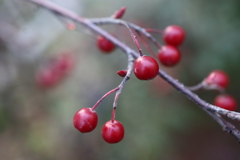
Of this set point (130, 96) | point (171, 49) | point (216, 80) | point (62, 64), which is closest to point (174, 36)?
point (171, 49)

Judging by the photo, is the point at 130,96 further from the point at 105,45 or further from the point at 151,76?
the point at 151,76

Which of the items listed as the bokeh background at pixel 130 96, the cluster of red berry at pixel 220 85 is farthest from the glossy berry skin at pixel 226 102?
the bokeh background at pixel 130 96

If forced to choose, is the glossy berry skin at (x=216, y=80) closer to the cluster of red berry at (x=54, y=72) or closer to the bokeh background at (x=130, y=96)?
the bokeh background at (x=130, y=96)

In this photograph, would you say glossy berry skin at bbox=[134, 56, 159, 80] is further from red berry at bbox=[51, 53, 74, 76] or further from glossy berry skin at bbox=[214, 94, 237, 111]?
red berry at bbox=[51, 53, 74, 76]

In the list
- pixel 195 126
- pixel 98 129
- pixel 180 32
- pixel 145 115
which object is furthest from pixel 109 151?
pixel 180 32

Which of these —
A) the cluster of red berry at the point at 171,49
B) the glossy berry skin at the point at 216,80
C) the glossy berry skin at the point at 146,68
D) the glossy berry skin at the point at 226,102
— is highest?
the cluster of red berry at the point at 171,49

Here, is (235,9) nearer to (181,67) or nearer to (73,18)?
(181,67)

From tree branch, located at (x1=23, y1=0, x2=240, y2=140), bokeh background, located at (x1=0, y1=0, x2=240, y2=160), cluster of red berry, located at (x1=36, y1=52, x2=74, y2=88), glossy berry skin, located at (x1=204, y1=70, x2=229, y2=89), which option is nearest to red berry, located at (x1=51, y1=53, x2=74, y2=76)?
cluster of red berry, located at (x1=36, y1=52, x2=74, y2=88)
